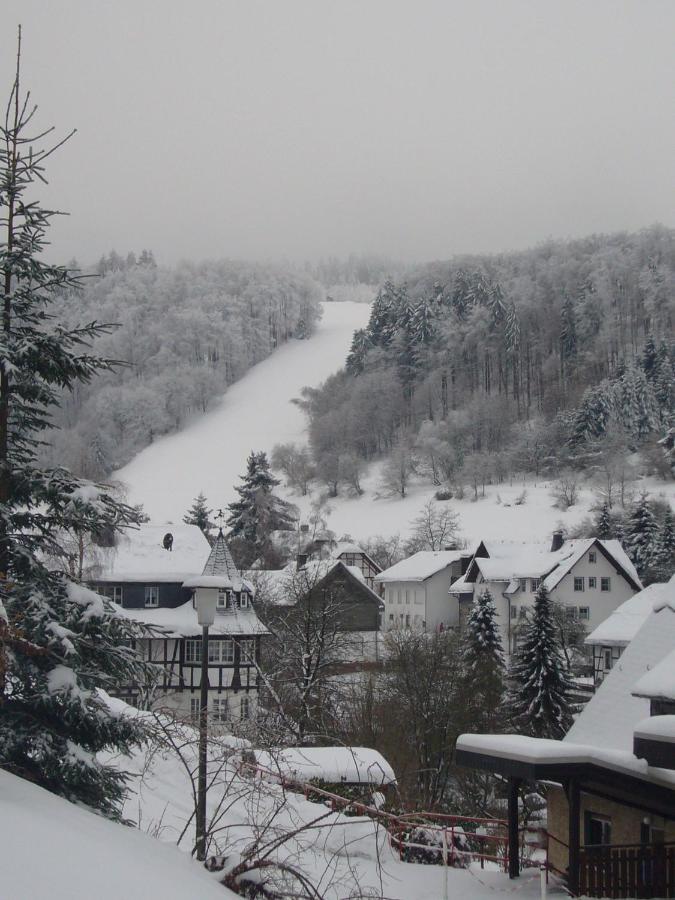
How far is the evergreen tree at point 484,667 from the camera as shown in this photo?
108 ft

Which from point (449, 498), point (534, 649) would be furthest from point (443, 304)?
point (534, 649)

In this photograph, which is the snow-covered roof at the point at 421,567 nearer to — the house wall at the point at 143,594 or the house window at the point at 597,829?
the house wall at the point at 143,594

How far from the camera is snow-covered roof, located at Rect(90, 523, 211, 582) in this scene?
127 ft

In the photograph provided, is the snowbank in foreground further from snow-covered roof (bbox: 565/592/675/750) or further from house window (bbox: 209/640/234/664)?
house window (bbox: 209/640/234/664)

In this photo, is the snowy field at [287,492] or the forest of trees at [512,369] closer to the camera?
the snowy field at [287,492]

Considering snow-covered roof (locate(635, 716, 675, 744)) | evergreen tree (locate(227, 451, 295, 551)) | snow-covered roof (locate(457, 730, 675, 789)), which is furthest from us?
evergreen tree (locate(227, 451, 295, 551))

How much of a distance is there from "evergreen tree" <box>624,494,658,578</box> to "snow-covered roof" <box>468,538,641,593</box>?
537 cm

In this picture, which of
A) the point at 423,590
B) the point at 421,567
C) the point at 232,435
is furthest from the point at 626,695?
the point at 232,435

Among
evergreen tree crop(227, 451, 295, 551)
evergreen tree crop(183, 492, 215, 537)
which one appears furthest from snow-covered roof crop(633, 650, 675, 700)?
evergreen tree crop(183, 492, 215, 537)

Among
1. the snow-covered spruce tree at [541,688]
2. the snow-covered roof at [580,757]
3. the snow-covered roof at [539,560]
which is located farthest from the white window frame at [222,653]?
the snow-covered roof at [580,757]

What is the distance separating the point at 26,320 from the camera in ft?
30.7

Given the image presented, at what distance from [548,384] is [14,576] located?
139m

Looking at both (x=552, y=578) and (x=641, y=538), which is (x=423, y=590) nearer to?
(x=552, y=578)

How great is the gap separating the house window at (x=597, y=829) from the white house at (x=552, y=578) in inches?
1420
